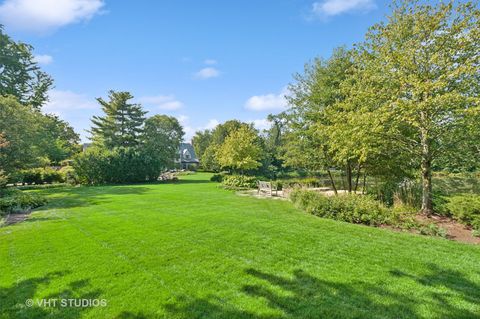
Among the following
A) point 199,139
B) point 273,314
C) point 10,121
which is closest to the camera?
point 273,314

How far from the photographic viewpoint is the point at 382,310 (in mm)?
3127

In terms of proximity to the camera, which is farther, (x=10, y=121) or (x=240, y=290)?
(x=10, y=121)

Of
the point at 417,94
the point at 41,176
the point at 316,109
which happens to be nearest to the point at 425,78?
the point at 417,94

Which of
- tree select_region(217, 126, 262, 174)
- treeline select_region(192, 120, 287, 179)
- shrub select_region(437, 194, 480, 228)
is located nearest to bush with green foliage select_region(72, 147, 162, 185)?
treeline select_region(192, 120, 287, 179)

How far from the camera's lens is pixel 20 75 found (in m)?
28.5

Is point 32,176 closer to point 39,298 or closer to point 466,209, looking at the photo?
point 39,298

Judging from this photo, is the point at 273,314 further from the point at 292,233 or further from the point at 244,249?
the point at 292,233

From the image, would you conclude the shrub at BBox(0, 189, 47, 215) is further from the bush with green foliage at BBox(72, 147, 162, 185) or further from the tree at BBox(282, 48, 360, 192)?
the bush with green foliage at BBox(72, 147, 162, 185)

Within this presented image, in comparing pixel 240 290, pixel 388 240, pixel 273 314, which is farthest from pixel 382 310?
pixel 388 240

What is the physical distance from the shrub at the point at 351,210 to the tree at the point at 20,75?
31854 millimetres

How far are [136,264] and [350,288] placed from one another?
11.5 ft

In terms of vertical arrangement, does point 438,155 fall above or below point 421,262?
above

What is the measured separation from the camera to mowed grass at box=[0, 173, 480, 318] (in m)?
3.21

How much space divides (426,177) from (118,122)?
3498 cm
